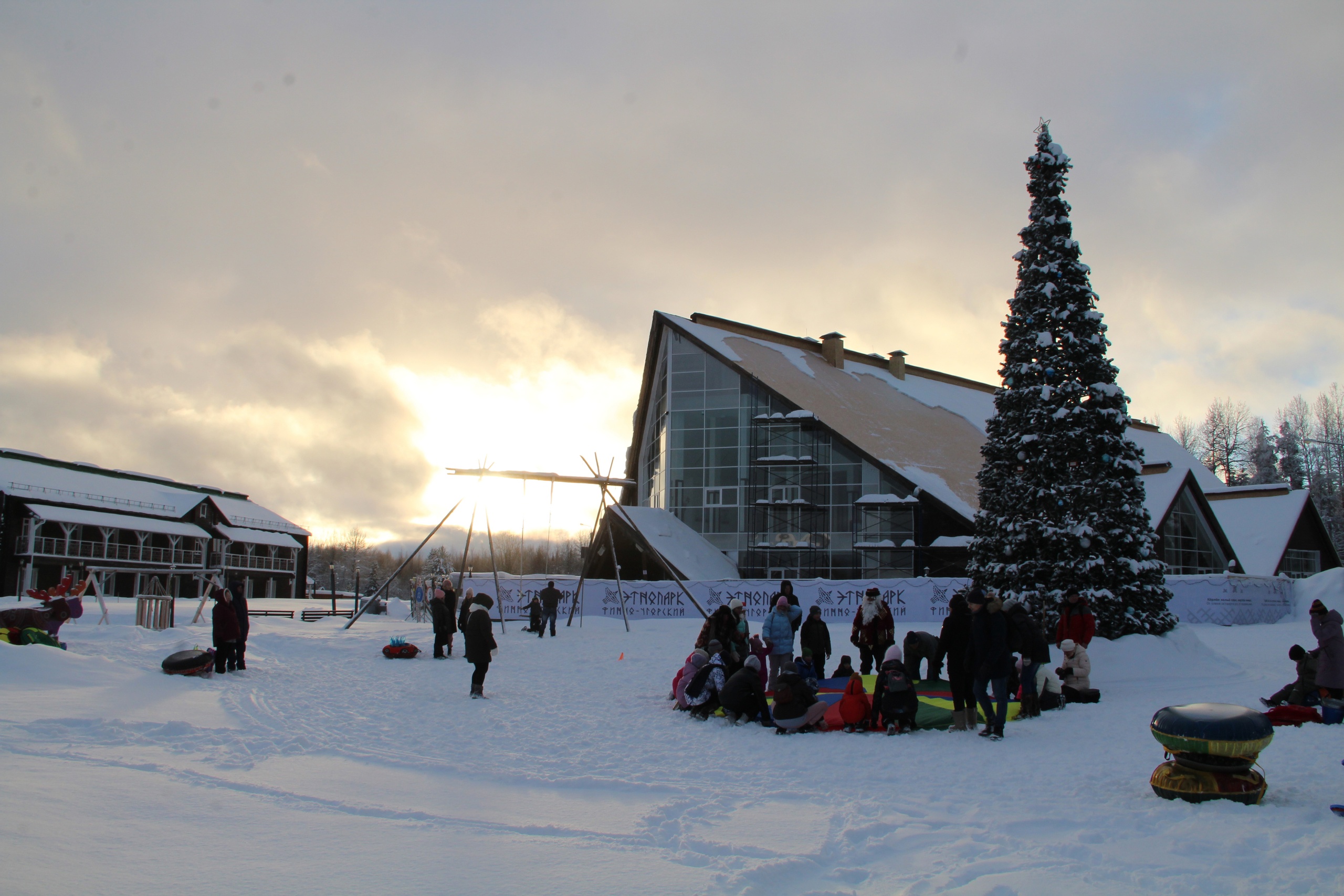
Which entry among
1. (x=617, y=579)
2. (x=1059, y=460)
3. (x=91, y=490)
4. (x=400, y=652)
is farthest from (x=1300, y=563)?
(x=91, y=490)

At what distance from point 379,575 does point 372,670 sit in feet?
307

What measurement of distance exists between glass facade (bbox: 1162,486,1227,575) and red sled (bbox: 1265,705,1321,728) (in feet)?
89.0

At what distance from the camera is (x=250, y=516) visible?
63.8 metres

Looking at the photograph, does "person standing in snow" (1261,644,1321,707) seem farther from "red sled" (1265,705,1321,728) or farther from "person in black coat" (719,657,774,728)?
"person in black coat" (719,657,774,728)

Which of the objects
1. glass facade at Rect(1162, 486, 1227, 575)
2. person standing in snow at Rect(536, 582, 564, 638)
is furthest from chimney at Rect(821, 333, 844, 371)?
person standing in snow at Rect(536, 582, 564, 638)

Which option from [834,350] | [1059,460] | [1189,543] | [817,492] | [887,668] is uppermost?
[834,350]

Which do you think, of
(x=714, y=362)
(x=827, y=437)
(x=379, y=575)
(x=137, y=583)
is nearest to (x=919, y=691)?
(x=827, y=437)

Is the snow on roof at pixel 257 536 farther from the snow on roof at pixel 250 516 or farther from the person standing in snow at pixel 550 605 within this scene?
the person standing in snow at pixel 550 605

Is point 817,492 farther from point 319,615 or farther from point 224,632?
point 224,632

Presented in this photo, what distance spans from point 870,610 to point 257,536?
57040 millimetres

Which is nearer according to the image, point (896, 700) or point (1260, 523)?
point (896, 700)

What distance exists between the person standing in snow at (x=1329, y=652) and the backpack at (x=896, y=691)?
5245 mm

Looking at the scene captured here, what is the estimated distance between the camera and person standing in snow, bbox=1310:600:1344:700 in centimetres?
1103

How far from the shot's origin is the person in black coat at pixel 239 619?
14586 millimetres
